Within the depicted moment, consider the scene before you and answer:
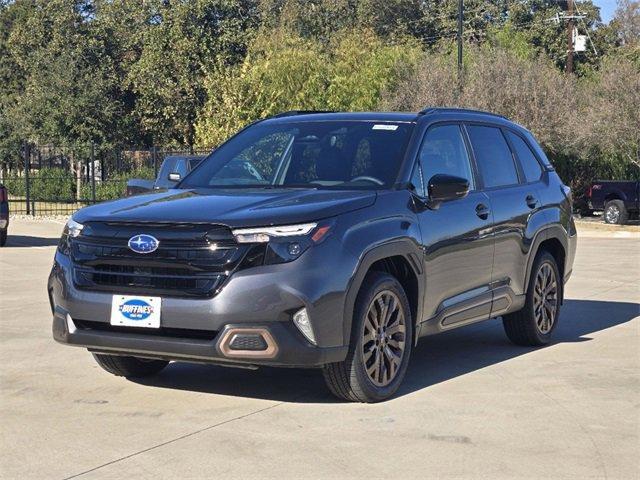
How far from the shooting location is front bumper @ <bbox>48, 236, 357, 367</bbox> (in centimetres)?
622

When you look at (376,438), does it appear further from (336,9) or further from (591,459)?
(336,9)

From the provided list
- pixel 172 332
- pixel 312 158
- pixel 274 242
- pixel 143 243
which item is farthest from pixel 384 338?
pixel 143 243

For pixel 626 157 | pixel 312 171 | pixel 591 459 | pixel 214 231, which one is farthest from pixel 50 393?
pixel 626 157

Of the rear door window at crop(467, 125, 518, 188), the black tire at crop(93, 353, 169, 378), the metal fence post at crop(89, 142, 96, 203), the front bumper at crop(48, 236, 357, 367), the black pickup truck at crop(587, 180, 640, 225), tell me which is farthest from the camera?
the metal fence post at crop(89, 142, 96, 203)

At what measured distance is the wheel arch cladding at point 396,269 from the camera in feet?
21.4

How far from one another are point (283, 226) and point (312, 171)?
135 cm

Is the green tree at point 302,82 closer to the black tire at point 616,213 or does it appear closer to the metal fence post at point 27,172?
the metal fence post at point 27,172

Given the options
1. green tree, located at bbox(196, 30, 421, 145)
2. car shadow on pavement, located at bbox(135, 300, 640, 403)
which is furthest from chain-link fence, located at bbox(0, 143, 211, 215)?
car shadow on pavement, located at bbox(135, 300, 640, 403)

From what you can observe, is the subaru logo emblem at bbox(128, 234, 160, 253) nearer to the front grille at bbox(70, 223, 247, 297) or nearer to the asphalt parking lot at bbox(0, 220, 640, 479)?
the front grille at bbox(70, 223, 247, 297)

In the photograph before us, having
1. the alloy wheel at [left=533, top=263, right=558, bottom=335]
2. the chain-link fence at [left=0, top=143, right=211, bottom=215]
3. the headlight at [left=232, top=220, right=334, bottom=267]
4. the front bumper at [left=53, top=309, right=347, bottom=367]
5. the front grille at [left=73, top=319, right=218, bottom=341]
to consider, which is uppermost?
the headlight at [left=232, top=220, right=334, bottom=267]

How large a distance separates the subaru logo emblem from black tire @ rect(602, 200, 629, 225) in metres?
24.5

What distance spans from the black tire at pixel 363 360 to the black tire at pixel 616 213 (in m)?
23.4

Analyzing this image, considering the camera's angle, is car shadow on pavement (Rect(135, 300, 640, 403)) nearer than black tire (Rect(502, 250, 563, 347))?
Yes

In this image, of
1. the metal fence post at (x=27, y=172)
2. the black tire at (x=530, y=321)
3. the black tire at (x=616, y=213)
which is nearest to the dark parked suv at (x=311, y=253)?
the black tire at (x=530, y=321)
